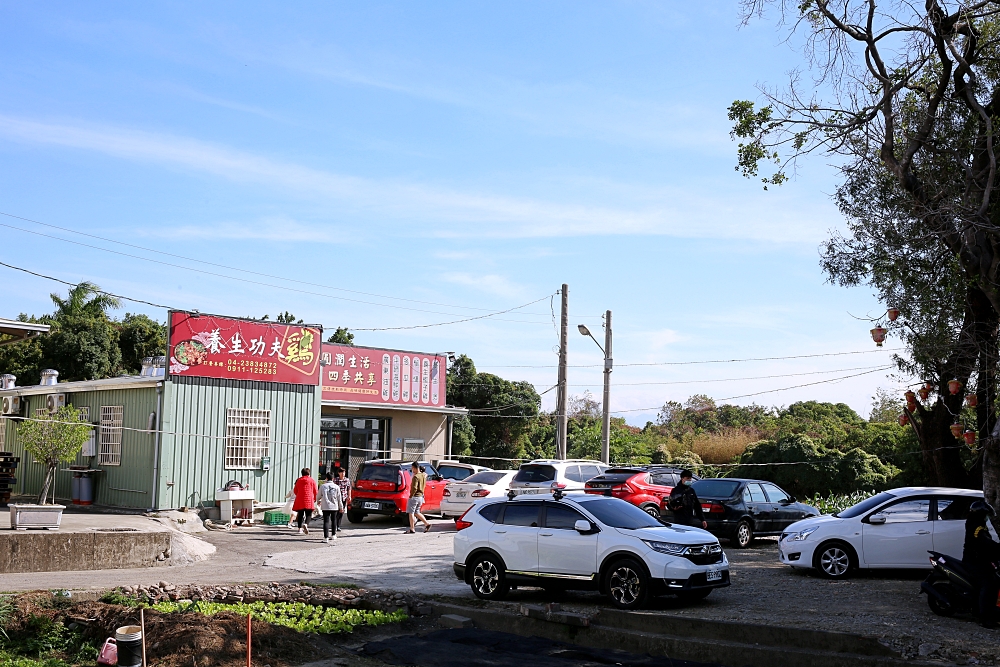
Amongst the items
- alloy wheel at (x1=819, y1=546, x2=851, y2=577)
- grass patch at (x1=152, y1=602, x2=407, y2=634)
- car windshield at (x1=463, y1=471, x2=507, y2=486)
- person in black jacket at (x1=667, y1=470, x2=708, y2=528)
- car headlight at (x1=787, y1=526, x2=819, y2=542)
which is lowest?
grass patch at (x1=152, y1=602, x2=407, y2=634)

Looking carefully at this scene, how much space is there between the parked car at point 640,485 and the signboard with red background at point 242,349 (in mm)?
A: 9074

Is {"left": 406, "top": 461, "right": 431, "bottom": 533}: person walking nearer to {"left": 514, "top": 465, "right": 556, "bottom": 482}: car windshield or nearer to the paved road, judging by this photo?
the paved road

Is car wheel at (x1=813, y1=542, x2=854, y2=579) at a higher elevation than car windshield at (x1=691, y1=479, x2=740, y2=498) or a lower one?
lower

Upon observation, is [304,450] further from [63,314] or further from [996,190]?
[63,314]

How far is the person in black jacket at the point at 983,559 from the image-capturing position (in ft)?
35.8

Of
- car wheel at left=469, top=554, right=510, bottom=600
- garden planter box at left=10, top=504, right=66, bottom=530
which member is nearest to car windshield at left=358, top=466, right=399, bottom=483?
garden planter box at left=10, top=504, right=66, bottom=530

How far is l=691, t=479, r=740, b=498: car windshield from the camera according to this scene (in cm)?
1945

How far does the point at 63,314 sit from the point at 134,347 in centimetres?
409

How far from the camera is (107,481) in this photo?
81.1 feet

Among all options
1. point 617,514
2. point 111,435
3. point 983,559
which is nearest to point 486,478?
point 111,435

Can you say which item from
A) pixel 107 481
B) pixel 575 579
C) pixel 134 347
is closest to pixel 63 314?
pixel 134 347

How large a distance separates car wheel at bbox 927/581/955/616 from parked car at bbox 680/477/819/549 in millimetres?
7265

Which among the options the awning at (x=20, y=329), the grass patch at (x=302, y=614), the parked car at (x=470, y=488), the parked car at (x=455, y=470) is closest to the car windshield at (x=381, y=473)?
the parked car at (x=470, y=488)

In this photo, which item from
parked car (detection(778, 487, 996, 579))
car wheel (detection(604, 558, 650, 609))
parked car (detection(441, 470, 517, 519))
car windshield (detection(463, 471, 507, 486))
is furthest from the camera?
car windshield (detection(463, 471, 507, 486))
